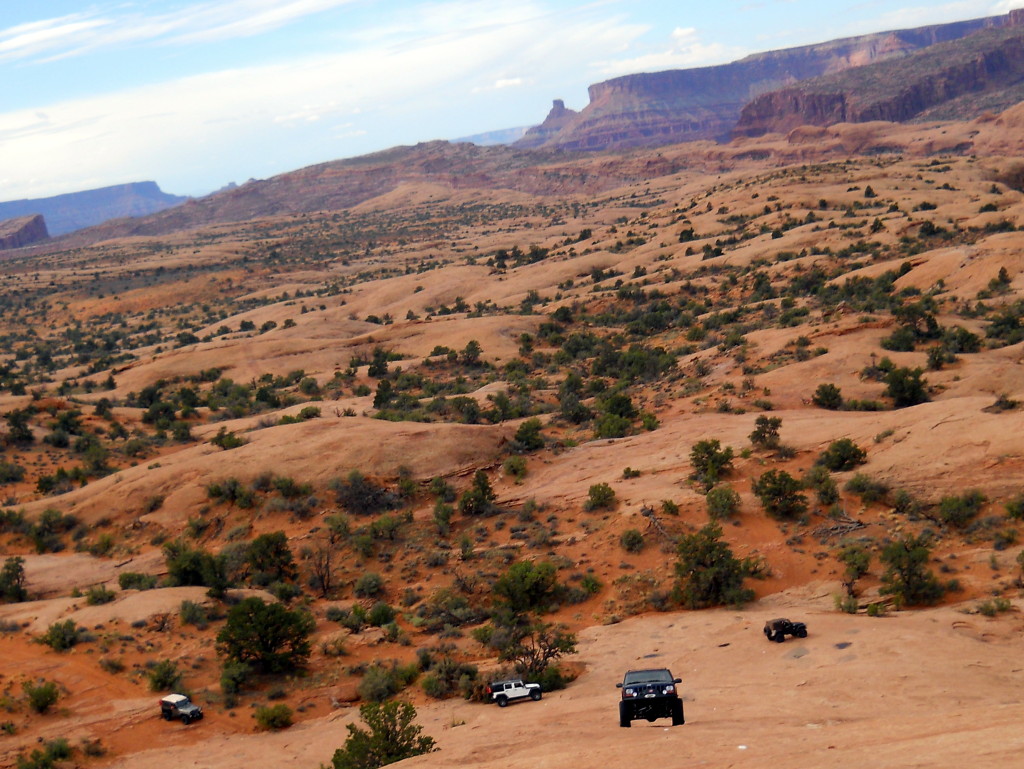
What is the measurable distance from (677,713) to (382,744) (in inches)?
179

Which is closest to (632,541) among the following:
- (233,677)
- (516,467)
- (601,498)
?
(601,498)

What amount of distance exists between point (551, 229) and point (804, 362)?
79.9m

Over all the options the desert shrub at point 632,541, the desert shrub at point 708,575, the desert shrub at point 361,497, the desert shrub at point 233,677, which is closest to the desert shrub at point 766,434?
the desert shrub at point 632,541

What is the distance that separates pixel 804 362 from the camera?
34.0 metres

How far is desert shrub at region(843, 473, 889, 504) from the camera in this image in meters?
22.3

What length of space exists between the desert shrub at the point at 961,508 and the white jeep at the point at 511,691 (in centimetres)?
1132

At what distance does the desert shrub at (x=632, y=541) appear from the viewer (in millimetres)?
22625

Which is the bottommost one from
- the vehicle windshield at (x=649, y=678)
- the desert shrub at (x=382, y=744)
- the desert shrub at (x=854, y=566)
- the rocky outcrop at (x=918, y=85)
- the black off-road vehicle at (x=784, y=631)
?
Answer: the desert shrub at (x=854, y=566)

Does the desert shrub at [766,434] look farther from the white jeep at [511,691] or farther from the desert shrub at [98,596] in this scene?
the desert shrub at [98,596]

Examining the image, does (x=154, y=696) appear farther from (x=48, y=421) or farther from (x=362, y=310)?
(x=362, y=310)

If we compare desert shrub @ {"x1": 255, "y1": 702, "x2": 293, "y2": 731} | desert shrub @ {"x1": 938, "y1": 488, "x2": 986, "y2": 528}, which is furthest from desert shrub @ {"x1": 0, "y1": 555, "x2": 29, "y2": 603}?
desert shrub @ {"x1": 938, "y1": 488, "x2": 986, "y2": 528}

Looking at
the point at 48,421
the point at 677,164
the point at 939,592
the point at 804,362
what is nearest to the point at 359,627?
the point at 939,592

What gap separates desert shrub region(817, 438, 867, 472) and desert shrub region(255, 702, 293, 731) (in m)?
15.9

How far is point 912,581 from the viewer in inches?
725
